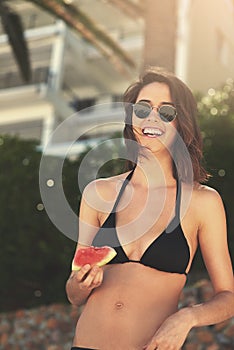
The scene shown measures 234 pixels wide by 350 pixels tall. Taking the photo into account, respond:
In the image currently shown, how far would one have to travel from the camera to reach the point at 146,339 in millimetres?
2414

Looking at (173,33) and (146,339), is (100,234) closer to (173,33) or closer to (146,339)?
(146,339)

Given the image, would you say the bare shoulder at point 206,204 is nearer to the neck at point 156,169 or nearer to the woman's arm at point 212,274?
the woman's arm at point 212,274

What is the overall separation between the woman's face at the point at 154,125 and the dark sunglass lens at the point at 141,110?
0.04 ft

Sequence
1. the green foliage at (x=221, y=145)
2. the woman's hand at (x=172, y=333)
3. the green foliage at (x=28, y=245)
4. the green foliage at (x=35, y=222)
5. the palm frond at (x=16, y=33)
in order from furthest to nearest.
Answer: the palm frond at (x=16, y=33) → the green foliage at (x=28, y=245) → the green foliage at (x=35, y=222) → the green foliage at (x=221, y=145) → the woman's hand at (x=172, y=333)

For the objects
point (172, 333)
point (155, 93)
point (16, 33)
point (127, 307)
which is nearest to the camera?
point (172, 333)

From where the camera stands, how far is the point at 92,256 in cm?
235

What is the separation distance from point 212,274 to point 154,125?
1.88 feet

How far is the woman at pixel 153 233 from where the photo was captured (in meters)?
2.42

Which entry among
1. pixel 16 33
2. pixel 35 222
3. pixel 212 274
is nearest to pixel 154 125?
pixel 212 274

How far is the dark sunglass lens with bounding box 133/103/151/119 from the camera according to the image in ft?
8.55

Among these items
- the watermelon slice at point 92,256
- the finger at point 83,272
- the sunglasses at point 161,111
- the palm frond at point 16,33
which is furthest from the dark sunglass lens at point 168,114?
the palm frond at point 16,33

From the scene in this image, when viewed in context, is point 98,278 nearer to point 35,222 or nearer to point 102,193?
point 102,193

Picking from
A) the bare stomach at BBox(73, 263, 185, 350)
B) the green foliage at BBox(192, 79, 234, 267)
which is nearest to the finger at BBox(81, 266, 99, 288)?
the bare stomach at BBox(73, 263, 185, 350)

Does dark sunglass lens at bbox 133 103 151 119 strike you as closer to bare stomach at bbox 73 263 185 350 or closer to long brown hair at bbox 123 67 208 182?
long brown hair at bbox 123 67 208 182
